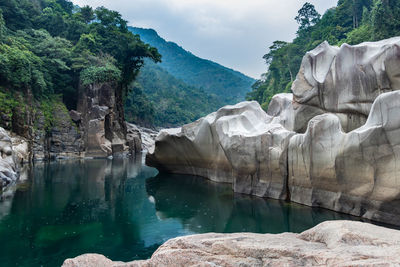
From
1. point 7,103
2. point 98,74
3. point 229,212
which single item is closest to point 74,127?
point 98,74

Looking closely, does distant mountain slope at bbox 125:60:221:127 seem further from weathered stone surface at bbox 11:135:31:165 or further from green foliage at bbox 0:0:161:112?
weathered stone surface at bbox 11:135:31:165

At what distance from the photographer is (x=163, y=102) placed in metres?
62.9

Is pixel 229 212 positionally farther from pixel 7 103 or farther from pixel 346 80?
pixel 7 103

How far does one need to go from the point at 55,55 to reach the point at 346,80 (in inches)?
987

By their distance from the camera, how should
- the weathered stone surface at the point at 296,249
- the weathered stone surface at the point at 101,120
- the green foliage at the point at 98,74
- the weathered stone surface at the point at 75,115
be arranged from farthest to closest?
the green foliage at the point at 98,74
the weathered stone surface at the point at 75,115
the weathered stone surface at the point at 101,120
the weathered stone surface at the point at 296,249

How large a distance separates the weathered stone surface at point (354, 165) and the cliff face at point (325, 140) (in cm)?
2

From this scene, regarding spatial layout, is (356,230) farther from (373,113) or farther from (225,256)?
(373,113)

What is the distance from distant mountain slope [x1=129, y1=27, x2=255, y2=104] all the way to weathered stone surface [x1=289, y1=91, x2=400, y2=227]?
8918cm

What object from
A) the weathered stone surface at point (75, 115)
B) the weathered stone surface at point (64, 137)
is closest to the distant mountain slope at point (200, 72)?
the weathered stone surface at point (75, 115)

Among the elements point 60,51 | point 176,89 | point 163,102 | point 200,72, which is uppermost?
point 200,72

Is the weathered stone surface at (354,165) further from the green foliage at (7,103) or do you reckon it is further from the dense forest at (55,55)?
the dense forest at (55,55)

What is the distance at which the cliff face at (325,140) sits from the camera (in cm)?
750

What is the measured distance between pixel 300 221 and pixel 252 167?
3194 millimetres

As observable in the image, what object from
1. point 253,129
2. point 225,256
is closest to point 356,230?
point 225,256
